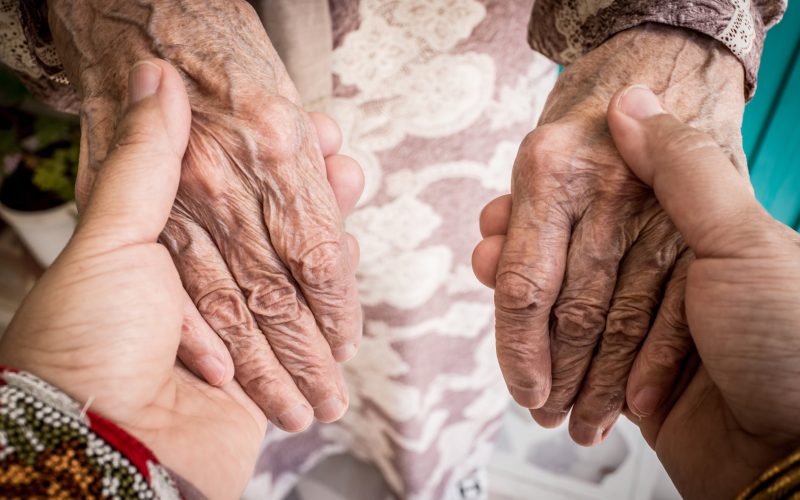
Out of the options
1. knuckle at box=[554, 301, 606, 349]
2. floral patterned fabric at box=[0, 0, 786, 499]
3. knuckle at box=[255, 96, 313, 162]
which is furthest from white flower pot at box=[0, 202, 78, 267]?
knuckle at box=[554, 301, 606, 349]

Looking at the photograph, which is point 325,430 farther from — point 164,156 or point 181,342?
point 164,156

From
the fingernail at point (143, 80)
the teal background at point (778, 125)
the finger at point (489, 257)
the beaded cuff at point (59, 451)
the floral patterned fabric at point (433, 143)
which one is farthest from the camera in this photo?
the teal background at point (778, 125)

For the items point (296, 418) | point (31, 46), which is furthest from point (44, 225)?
point (296, 418)

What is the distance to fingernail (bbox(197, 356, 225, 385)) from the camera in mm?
782

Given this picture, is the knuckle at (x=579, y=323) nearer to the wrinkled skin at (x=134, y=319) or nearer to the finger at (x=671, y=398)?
the finger at (x=671, y=398)

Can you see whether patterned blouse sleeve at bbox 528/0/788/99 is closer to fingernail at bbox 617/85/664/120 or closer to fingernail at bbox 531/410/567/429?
fingernail at bbox 617/85/664/120

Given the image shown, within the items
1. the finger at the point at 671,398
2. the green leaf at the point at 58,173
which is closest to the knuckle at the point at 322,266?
the finger at the point at 671,398

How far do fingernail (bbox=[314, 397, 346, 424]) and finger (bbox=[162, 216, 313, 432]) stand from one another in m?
0.05

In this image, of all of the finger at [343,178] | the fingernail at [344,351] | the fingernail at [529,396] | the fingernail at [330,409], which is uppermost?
the finger at [343,178]

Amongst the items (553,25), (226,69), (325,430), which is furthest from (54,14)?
(325,430)

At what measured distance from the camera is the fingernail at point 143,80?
0.73 meters

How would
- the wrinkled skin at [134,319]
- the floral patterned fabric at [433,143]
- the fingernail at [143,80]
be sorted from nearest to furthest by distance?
the wrinkled skin at [134,319] → the fingernail at [143,80] → the floral patterned fabric at [433,143]

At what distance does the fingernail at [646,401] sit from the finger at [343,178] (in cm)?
54

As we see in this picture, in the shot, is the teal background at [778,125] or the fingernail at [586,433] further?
the teal background at [778,125]
